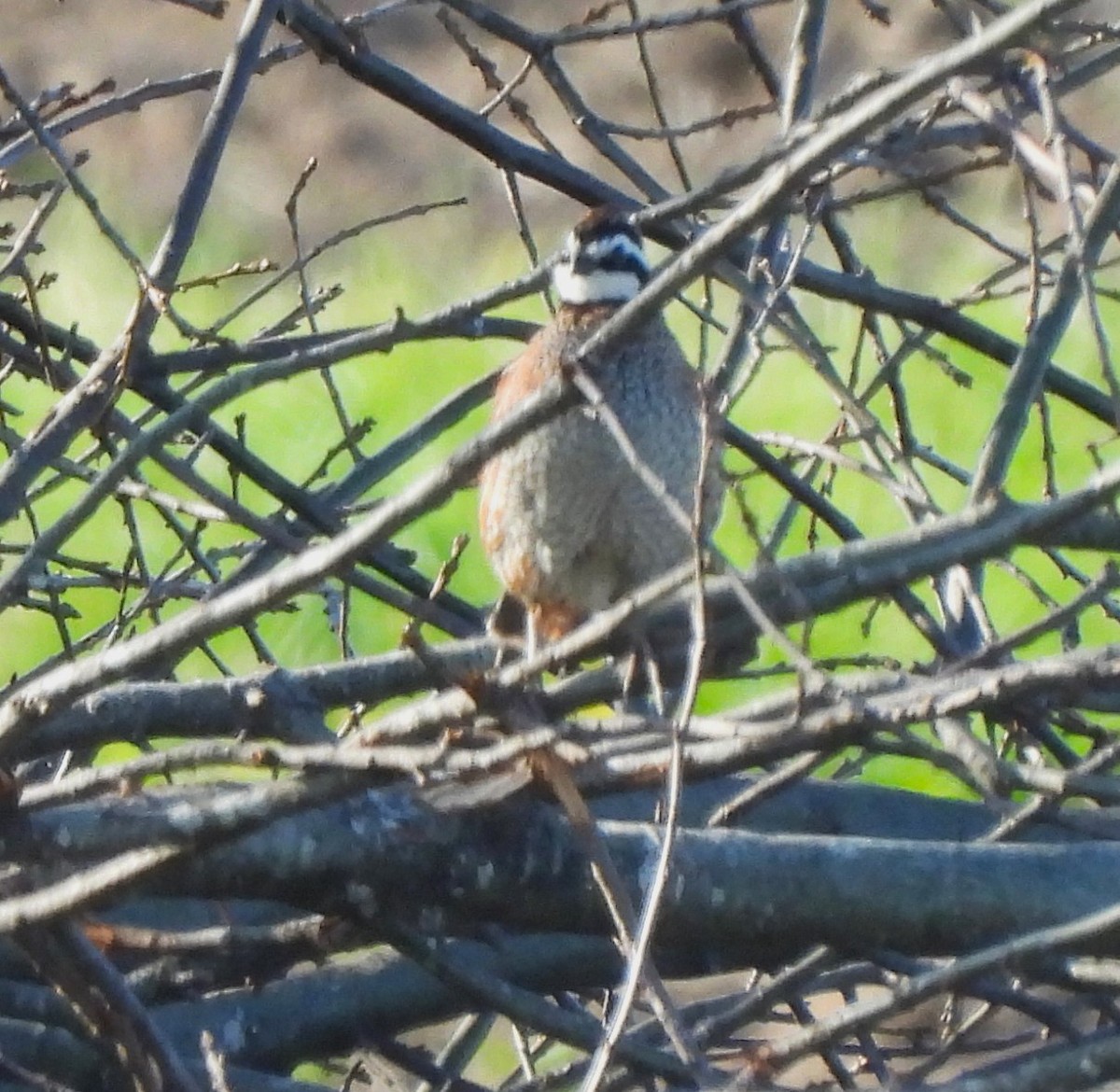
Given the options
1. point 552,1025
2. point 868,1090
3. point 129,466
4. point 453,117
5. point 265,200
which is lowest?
point 868,1090

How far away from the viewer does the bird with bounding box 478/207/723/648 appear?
382 centimetres

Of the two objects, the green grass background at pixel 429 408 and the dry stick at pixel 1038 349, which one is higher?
the green grass background at pixel 429 408

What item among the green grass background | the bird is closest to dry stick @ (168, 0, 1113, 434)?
the bird

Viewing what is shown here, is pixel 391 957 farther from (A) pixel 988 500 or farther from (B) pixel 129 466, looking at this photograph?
(A) pixel 988 500

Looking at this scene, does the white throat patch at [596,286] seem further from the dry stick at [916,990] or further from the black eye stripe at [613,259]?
the dry stick at [916,990]

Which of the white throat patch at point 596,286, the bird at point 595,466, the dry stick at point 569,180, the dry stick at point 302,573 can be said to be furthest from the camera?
the white throat patch at point 596,286

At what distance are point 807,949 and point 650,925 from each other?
757mm

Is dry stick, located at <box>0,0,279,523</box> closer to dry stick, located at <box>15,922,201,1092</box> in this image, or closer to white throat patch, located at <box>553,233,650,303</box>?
dry stick, located at <box>15,922,201,1092</box>

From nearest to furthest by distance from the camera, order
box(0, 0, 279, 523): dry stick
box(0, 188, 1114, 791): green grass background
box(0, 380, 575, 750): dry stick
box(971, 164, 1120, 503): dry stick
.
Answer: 1. box(0, 380, 575, 750): dry stick
2. box(971, 164, 1120, 503): dry stick
3. box(0, 0, 279, 523): dry stick
4. box(0, 188, 1114, 791): green grass background

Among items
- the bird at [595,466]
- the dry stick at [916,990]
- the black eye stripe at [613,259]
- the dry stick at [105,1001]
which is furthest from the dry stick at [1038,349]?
the black eye stripe at [613,259]

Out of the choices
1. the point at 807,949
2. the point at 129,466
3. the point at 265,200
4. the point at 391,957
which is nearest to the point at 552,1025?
the point at 807,949

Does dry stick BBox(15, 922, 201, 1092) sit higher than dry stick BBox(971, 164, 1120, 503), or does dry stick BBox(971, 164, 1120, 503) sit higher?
dry stick BBox(971, 164, 1120, 503)

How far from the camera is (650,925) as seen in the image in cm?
165

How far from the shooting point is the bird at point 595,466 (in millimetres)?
3824
